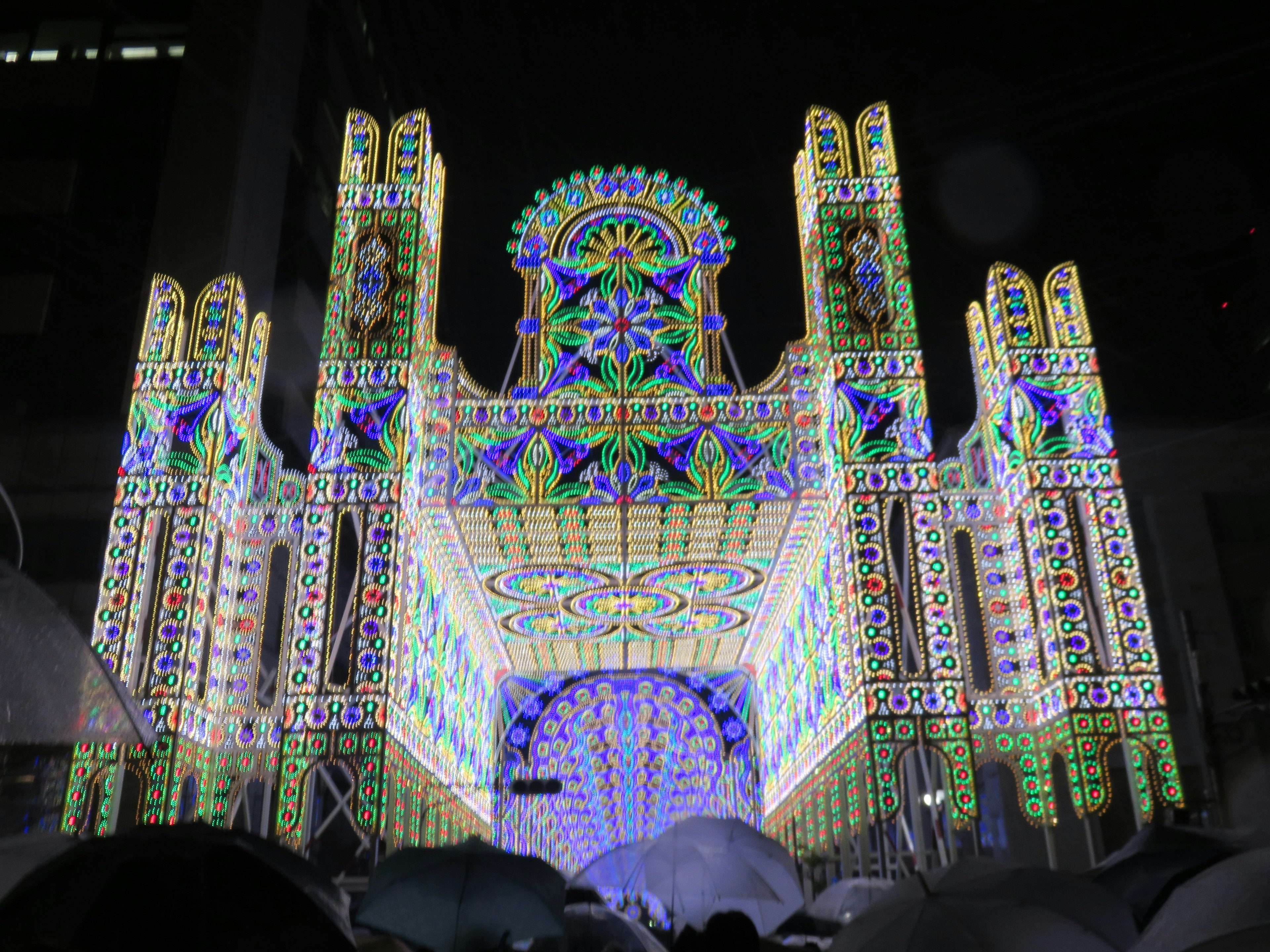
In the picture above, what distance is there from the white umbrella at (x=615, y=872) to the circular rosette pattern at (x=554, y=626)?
34.6ft

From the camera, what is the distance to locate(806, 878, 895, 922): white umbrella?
30.4 ft

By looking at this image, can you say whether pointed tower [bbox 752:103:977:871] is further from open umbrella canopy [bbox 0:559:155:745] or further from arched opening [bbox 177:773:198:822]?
open umbrella canopy [bbox 0:559:155:745]

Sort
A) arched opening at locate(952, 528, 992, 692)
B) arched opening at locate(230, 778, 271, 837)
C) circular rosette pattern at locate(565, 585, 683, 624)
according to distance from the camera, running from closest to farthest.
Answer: arched opening at locate(230, 778, 271, 837), circular rosette pattern at locate(565, 585, 683, 624), arched opening at locate(952, 528, 992, 692)

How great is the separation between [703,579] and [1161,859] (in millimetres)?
11657

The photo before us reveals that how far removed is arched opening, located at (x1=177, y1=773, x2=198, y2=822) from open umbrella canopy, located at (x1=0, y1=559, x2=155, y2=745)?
19.2 feet

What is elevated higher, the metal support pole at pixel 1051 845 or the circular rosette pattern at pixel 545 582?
the circular rosette pattern at pixel 545 582

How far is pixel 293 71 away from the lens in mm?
23969

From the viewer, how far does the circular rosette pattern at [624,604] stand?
60.6 feet

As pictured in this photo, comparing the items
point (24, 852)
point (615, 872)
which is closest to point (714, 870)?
point (615, 872)

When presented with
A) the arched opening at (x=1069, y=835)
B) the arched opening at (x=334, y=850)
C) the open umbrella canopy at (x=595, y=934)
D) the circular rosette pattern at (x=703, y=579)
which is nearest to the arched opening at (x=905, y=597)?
the circular rosette pattern at (x=703, y=579)

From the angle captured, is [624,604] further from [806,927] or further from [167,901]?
[167,901]

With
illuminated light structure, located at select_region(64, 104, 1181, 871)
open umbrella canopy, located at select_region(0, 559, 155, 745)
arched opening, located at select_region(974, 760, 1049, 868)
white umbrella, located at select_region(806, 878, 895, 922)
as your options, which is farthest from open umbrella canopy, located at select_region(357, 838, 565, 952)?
arched opening, located at select_region(974, 760, 1049, 868)

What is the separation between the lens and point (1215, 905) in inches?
145

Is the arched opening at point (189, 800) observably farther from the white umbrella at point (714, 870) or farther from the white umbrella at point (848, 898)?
the white umbrella at point (848, 898)
